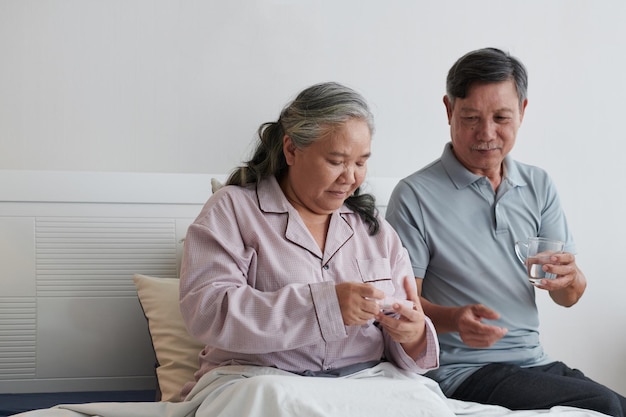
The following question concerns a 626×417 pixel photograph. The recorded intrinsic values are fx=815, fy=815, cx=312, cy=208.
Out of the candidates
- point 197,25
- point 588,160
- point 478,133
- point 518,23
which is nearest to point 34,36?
point 197,25

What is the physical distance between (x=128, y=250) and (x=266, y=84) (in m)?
0.72

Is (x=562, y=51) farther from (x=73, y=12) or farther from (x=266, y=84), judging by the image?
(x=73, y=12)

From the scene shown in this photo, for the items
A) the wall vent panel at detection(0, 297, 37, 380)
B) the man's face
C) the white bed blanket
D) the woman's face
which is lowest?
the wall vent panel at detection(0, 297, 37, 380)

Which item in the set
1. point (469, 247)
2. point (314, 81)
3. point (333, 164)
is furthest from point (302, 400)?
point (314, 81)

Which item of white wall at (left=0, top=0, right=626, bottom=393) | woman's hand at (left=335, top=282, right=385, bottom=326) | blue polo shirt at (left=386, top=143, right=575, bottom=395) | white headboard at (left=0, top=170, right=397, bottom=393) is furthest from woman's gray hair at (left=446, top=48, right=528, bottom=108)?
white headboard at (left=0, top=170, right=397, bottom=393)

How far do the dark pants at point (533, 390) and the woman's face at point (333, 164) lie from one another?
0.63m

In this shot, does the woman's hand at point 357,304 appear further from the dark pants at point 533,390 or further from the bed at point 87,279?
the bed at point 87,279

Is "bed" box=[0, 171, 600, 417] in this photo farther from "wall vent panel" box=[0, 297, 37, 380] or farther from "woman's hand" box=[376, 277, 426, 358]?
"woman's hand" box=[376, 277, 426, 358]

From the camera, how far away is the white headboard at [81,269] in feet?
8.34

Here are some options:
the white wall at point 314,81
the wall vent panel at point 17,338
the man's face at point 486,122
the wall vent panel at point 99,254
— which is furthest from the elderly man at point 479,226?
the wall vent panel at point 17,338

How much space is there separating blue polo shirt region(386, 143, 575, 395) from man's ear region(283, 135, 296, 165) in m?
0.48

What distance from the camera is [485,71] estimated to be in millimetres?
2293

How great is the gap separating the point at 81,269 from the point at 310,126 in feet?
3.49

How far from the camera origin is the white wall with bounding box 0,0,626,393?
259cm
